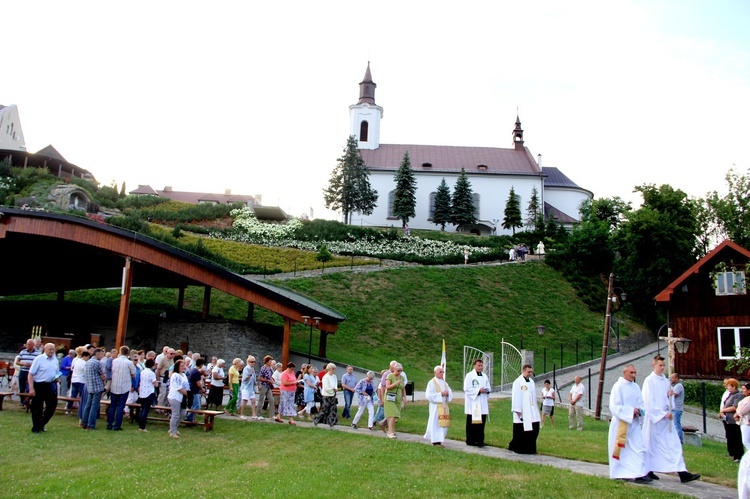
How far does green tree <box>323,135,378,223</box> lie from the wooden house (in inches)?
1468

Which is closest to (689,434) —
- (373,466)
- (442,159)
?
(373,466)

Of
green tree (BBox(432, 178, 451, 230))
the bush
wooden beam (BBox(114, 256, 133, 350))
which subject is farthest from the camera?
green tree (BBox(432, 178, 451, 230))

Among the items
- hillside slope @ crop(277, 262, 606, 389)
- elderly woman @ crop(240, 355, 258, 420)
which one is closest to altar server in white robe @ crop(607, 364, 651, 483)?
elderly woman @ crop(240, 355, 258, 420)

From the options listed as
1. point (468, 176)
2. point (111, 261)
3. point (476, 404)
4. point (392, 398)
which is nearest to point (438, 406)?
point (476, 404)

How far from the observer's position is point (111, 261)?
913 inches

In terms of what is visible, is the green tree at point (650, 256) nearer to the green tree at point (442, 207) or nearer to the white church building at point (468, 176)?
the green tree at point (442, 207)

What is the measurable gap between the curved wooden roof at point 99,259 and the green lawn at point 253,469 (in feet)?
28.1

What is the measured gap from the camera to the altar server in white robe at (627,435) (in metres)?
8.77

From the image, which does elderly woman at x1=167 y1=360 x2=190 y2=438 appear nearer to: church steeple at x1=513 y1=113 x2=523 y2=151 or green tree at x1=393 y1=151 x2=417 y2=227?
green tree at x1=393 y1=151 x2=417 y2=227

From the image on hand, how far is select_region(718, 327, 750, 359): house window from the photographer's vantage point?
24.8m

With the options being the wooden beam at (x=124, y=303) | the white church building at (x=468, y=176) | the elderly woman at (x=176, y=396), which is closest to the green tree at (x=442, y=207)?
the white church building at (x=468, y=176)

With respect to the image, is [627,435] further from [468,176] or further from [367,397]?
[468,176]

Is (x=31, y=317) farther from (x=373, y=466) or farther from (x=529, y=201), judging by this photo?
(x=529, y=201)

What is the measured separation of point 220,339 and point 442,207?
4304cm
